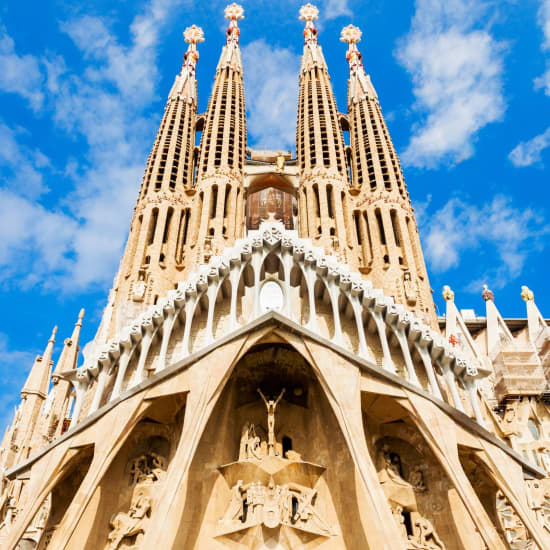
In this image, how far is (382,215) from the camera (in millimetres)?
23016

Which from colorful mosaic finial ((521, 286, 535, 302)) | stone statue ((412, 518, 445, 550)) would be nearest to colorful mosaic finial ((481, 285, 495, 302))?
colorful mosaic finial ((521, 286, 535, 302))

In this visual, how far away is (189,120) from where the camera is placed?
28.3 m

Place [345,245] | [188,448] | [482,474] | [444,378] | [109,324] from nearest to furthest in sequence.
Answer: [188,448], [482,474], [444,378], [109,324], [345,245]

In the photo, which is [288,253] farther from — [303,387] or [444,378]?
[444,378]

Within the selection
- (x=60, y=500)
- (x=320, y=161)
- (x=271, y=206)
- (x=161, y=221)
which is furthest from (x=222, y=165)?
(x=60, y=500)

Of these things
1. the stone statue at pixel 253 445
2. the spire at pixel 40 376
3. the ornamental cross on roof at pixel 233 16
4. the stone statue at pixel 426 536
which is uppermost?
the ornamental cross on roof at pixel 233 16

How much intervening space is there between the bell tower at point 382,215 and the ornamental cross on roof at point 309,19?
246 inches

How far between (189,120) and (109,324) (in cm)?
1261

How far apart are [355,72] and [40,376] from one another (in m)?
22.3

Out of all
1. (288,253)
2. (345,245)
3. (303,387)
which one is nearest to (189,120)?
(345,245)

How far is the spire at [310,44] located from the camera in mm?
31500

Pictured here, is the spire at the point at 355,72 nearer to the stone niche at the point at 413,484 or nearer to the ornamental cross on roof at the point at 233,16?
the ornamental cross on roof at the point at 233,16

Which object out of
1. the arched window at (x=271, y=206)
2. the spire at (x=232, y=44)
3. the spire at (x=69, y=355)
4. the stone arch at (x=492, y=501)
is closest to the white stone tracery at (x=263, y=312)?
the stone arch at (x=492, y=501)

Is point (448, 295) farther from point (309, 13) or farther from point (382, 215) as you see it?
point (309, 13)
